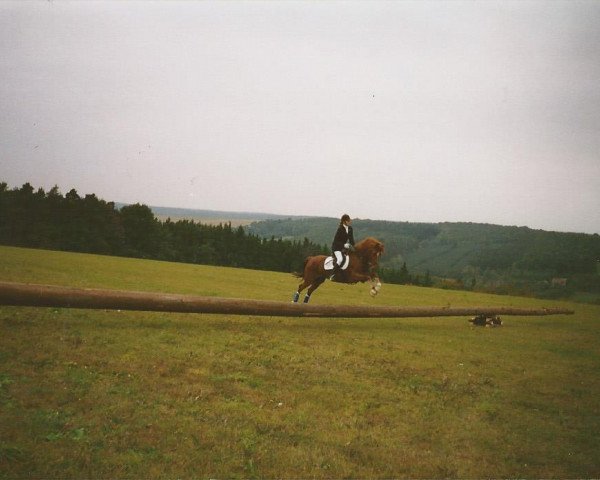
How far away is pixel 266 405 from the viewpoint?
5.32m

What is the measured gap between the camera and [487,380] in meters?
7.73

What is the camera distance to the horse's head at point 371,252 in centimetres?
1156

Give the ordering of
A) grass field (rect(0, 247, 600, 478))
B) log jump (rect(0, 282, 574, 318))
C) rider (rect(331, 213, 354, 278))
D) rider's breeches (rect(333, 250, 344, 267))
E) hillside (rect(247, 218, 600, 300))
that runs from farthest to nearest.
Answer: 1. hillside (rect(247, 218, 600, 300))
2. rider's breeches (rect(333, 250, 344, 267))
3. rider (rect(331, 213, 354, 278))
4. log jump (rect(0, 282, 574, 318))
5. grass field (rect(0, 247, 600, 478))

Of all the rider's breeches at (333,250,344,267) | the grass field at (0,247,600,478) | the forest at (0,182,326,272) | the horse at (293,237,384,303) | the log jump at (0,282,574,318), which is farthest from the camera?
the forest at (0,182,326,272)

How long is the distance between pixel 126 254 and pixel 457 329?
195 ft

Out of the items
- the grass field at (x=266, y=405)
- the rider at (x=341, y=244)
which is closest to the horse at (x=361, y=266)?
the rider at (x=341, y=244)

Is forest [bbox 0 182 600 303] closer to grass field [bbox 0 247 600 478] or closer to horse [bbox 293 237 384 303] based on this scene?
horse [bbox 293 237 384 303]

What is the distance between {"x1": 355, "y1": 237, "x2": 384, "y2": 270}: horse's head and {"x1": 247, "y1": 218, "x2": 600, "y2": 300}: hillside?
127 ft

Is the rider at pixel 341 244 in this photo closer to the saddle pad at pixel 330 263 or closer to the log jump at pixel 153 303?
the saddle pad at pixel 330 263

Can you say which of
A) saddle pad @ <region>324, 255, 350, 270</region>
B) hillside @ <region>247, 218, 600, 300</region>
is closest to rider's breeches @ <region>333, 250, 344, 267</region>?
saddle pad @ <region>324, 255, 350, 270</region>

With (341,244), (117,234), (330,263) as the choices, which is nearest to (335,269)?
(330,263)

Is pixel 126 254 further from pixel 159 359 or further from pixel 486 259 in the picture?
pixel 486 259

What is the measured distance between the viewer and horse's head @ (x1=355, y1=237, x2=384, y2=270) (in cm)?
1156

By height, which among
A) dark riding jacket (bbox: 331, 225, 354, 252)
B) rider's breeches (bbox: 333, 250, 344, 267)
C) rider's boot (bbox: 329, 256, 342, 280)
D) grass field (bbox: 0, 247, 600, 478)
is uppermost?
dark riding jacket (bbox: 331, 225, 354, 252)
